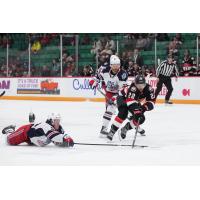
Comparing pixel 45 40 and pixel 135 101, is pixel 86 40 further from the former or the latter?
pixel 135 101

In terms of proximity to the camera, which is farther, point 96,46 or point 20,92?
point 20,92

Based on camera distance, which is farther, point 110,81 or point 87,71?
point 87,71

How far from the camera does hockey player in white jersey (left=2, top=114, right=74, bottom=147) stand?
17.2 ft

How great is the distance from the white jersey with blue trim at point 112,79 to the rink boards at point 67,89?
560 cm

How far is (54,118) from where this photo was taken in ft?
17.2

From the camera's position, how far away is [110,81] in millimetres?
6367

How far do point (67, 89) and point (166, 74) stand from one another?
2.87 meters

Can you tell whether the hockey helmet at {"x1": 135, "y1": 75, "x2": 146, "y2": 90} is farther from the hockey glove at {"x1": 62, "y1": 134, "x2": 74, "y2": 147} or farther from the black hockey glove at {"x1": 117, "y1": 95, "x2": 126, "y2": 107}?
the hockey glove at {"x1": 62, "y1": 134, "x2": 74, "y2": 147}

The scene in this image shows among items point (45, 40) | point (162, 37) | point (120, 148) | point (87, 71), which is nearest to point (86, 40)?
point (87, 71)

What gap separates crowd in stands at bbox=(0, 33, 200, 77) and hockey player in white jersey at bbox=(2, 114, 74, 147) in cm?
686

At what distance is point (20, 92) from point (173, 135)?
838 centimetres

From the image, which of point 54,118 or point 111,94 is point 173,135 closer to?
point 111,94

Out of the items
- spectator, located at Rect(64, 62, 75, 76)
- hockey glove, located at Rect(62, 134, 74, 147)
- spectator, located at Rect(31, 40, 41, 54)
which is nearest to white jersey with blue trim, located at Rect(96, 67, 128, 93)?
hockey glove, located at Rect(62, 134, 74, 147)

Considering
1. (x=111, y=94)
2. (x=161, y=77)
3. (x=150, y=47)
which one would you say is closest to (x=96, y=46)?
(x=150, y=47)
